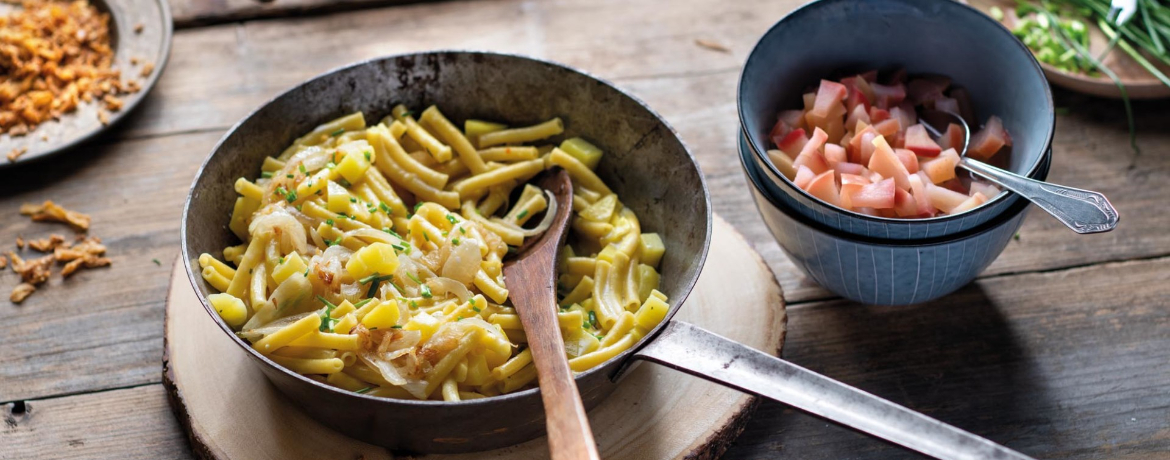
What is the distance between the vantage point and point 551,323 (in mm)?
1921

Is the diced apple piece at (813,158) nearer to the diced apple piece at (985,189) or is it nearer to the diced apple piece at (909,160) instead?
the diced apple piece at (909,160)

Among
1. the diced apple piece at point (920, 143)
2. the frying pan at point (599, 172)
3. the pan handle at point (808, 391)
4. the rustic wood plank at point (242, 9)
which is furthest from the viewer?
the rustic wood plank at point (242, 9)

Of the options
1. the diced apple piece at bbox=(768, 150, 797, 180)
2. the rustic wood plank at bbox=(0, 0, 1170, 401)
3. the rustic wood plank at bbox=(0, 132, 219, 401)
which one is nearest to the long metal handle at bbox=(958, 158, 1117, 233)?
the diced apple piece at bbox=(768, 150, 797, 180)

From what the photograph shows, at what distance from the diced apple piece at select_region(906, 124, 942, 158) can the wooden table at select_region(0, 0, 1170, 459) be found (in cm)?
45

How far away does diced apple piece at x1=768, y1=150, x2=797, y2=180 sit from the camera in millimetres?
2232

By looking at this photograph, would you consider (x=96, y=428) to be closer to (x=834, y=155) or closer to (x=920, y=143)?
(x=834, y=155)

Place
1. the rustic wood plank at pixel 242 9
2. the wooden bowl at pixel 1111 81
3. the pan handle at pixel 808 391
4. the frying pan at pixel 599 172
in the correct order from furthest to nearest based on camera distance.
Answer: the rustic wood plank at pixel 242 9 < the wooden bowl at pixel 1111 81 < the frying pan at pixel 599 172 < the pan handle at pixel 808 391

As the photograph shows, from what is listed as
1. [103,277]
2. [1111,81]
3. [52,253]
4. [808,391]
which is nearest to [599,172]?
[808,391]

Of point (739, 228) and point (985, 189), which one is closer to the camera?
point (985, 189)

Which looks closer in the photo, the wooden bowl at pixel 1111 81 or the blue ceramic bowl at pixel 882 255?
the blue ceramic bowl at pixel 882 255

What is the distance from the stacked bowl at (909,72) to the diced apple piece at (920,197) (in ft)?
0.38

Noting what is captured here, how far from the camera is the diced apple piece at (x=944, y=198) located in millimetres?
2115

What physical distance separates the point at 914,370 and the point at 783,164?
0.62 m

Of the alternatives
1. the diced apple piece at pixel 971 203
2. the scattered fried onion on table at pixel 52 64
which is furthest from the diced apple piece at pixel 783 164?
the scattered fried onion on table at pixel 52 64
